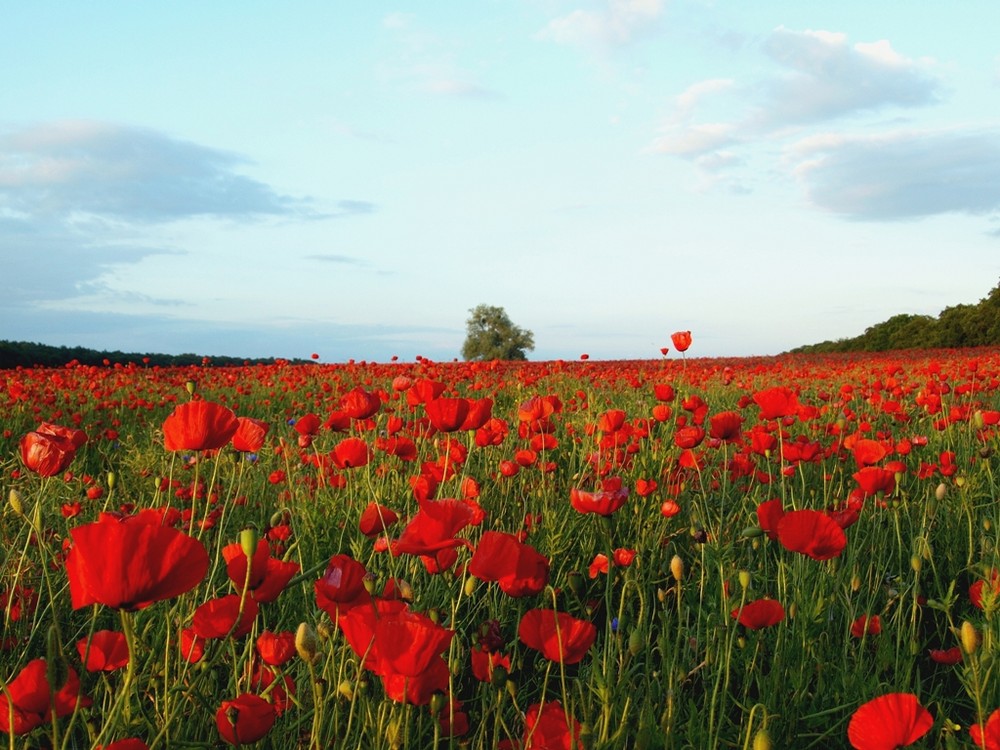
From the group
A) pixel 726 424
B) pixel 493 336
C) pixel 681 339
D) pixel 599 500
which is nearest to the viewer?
pixel 599 500

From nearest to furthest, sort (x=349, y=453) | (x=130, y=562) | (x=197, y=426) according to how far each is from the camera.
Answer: (x=130, y=562) → (x=197, y=426) → (x=349, y=453)

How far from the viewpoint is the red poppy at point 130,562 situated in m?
1.02

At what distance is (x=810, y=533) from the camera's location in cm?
172

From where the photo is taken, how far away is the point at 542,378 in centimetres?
1012

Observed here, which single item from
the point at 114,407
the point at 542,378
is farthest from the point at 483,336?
the point at 114,407

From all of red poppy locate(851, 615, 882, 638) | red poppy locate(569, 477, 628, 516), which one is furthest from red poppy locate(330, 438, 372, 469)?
red poppy locate(851, 615, 882, 638)

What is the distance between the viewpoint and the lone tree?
3394cm

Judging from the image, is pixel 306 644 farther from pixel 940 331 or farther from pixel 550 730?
pixel 940 331

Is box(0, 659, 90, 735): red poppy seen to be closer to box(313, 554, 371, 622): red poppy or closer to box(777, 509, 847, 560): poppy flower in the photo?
box(313, 554, 371, 622): red poppy

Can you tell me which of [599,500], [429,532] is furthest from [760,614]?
[429,532]

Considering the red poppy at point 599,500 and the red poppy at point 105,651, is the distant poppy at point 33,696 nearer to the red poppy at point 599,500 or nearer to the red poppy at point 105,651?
the red poppy at point 105,651

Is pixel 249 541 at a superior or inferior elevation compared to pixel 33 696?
superior

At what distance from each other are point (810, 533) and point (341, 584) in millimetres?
976

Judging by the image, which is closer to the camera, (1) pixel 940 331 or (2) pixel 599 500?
(2) pixel 599 500
